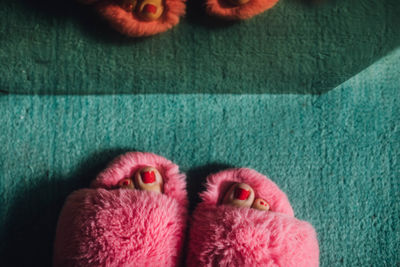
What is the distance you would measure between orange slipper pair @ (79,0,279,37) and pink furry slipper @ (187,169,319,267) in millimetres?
371

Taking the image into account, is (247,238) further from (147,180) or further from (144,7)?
(144,7)

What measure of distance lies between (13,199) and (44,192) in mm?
72

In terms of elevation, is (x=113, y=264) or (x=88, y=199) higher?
(x=88, y=199)

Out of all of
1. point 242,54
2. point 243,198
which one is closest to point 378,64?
point 242,54

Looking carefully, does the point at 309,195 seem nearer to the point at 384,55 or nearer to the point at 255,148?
the point at 255,148

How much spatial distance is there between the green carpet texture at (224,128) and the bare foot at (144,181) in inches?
3.5

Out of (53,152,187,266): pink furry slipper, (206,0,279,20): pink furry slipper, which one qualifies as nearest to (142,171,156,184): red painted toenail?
(53,152,187,266): pink furry slipper

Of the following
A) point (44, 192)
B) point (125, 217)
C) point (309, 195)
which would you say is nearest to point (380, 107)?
point (309, 195)

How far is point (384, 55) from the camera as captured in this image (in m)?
0.83

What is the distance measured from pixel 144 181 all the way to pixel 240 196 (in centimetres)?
21

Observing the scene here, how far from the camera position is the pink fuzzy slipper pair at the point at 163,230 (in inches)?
24.8

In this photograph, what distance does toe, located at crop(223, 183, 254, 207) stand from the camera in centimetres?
71

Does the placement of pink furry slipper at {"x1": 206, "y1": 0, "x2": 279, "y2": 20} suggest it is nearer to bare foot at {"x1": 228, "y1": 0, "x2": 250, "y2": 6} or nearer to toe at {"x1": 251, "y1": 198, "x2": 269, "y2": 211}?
bare foot at {"x1": 228, "y1": 0, "x2": 250, "y2": 6}

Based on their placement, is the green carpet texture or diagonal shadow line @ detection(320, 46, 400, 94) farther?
diagonal shadow line @ detection(320, 46, 400, 94)
